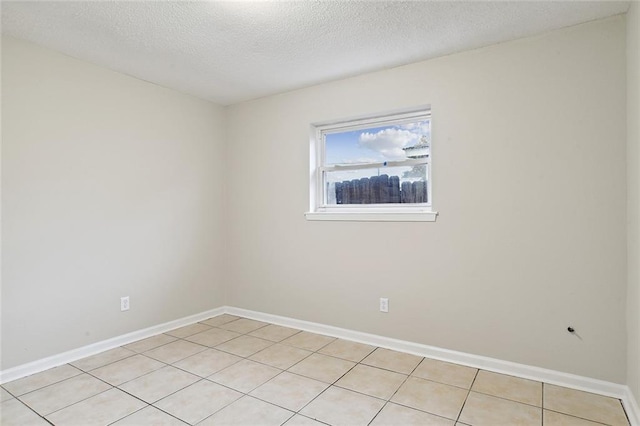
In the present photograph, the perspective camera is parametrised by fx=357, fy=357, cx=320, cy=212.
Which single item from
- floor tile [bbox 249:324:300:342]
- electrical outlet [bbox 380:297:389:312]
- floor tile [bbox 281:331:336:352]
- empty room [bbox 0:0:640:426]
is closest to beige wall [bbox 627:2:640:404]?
empty room [bbox 0:0:640:426]

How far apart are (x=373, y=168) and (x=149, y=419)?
8.08ft

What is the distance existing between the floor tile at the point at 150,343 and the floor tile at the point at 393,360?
5.74 feet

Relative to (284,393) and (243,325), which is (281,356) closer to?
(284,393)

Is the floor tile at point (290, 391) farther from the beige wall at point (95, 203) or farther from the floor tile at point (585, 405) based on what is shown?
the beige wall at point (95, 203)

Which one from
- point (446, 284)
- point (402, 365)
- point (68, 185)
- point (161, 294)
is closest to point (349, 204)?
point (446, 284)

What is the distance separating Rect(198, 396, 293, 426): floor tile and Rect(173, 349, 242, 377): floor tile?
0.52 metres

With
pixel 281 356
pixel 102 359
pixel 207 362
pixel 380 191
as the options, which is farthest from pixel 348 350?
pixel 102 359

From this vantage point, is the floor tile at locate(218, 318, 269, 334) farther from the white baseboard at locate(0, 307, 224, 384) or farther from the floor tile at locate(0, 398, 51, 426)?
the floor tile at locate(0, 398, 51, 426)

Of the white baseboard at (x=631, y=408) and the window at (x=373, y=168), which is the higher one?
the window at (x=373, y=168)

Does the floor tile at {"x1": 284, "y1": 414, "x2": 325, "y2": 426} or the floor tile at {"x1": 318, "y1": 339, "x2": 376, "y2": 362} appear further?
the floor tile at {"x1": 318, "y1": 339, "x2": 376, "y2": 362}

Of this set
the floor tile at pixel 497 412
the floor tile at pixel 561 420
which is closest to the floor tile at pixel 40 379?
the floor tile at pixel 497 412

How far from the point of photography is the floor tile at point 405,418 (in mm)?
1899

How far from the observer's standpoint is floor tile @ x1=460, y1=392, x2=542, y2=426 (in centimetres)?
191

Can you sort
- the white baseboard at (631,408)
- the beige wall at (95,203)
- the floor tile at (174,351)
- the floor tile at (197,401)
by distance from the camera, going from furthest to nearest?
the floor tile at (174,351)
the beige wall at (95,203)
the floor tile at (197,401)
the white baseboard at (631,408)
